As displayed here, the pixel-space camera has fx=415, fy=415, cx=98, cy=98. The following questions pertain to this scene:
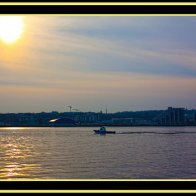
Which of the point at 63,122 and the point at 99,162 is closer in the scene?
the point at 99,162

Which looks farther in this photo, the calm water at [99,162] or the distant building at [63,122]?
the distant building at [63,122]

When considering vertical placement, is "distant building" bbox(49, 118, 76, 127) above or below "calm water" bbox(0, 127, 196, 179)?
above

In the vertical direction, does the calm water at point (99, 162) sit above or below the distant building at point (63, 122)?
below

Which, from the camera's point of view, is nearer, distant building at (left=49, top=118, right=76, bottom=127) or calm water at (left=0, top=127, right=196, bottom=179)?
calm water at (left=0, top=127, right=196, bottom=179)
